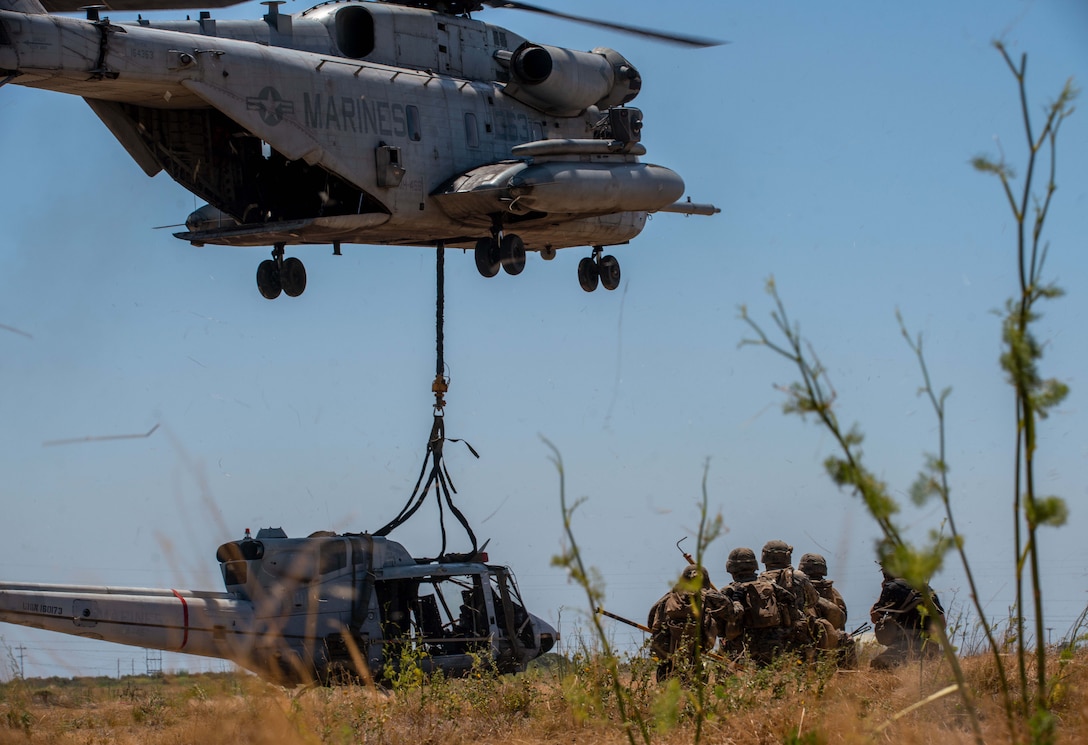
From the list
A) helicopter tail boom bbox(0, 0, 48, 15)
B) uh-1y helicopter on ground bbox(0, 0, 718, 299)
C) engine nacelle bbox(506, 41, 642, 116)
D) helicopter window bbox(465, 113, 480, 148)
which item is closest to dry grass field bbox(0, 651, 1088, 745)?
helicopter tail boom bbox(0, 0, 48, 15)

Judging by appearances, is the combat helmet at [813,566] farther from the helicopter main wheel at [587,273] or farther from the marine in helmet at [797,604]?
the helicopter main wheel at [587,273]

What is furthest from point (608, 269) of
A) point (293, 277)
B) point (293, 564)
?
point (293, 564)

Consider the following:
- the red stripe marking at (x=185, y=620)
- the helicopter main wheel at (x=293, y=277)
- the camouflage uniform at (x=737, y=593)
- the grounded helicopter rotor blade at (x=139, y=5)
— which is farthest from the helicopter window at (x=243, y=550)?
the grounded helicopter rotor blade at (x=139, y=5)

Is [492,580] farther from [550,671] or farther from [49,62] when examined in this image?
[49,62]

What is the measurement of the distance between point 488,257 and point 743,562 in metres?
6.39

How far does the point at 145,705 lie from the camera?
40.5 ft

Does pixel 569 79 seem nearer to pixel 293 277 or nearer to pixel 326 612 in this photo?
pixel 293 277

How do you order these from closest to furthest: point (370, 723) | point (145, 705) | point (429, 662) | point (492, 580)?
point (370, 723) < point (145, 705) < point (429, 662) < point (492, 580)

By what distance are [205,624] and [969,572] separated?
938 cm

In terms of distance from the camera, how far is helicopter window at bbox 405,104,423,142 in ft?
53.9

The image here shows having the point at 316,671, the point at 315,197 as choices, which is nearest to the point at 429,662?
the point at 316,671

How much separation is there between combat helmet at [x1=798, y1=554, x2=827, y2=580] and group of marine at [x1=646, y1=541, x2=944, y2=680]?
658mm

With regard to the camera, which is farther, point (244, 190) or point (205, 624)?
point (244, 190)

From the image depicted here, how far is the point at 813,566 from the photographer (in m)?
13.2
